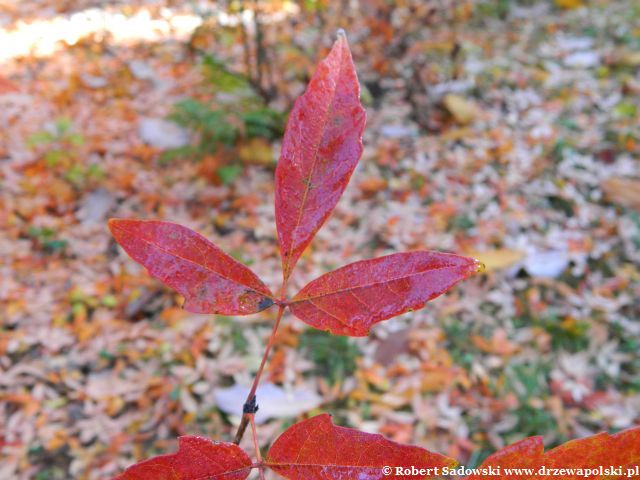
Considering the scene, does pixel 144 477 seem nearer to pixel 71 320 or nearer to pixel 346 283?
pixel 346 283

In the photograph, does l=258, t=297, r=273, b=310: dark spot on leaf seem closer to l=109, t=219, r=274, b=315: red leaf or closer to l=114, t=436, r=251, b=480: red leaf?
l=109, t=219, r=274, b=315: red leaf

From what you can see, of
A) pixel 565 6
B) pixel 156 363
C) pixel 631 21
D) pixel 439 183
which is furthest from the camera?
pixel 565 6

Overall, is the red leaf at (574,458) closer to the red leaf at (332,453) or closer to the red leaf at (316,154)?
the red leaf at (332,453)

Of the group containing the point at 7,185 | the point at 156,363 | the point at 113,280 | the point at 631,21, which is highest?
the point at 631,21

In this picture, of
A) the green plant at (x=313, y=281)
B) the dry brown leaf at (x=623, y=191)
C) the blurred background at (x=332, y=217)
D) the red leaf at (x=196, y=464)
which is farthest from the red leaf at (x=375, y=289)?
the dry brown leaf at (x=623, y=191)

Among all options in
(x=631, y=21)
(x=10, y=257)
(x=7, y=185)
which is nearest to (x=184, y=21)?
(x=7, y=185)

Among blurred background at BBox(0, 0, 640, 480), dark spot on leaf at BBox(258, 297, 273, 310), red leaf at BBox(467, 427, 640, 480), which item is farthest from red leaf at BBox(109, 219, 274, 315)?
blurred background at BBox(0, 0, 640, 480)
